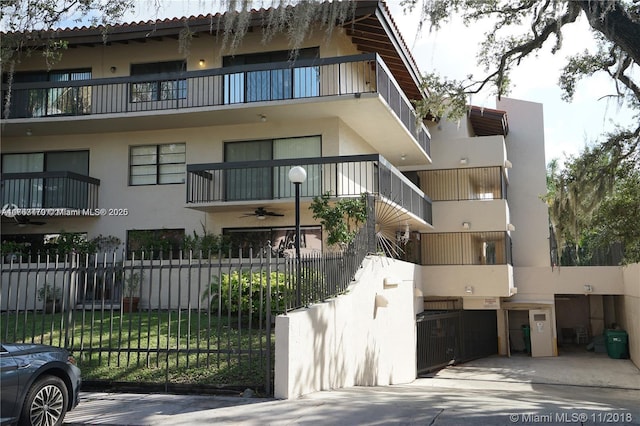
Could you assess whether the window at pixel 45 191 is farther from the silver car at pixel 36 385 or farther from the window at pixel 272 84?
the silver car at pixel 36 385

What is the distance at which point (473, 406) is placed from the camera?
7.38m

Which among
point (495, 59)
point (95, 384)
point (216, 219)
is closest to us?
point (95, 384)

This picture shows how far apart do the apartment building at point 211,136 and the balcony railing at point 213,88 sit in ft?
0.13

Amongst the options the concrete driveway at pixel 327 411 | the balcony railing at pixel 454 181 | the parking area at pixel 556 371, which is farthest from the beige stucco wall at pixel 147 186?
the concrete driveway at pixel 327 411

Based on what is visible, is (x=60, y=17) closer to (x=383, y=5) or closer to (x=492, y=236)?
(x=383, y=5)

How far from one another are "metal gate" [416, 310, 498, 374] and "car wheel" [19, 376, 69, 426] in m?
12.7

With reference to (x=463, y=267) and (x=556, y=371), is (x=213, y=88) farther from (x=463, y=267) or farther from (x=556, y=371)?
(x=556, y=371)

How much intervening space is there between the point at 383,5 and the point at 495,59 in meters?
3.91

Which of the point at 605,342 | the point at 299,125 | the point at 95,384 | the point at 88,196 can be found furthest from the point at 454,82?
the point at 605,342

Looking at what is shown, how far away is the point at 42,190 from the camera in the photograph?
55.1ft

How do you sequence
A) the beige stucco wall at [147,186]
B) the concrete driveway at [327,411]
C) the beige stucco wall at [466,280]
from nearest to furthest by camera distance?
the concrete driveway at [327,411] < the beige stucco wall at [147,186] < the beige stucco wall at [466,280]

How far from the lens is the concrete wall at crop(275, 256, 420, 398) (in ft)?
24.6

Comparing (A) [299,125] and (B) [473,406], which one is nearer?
(B) [473,406]

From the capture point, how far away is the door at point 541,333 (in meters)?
23.7
